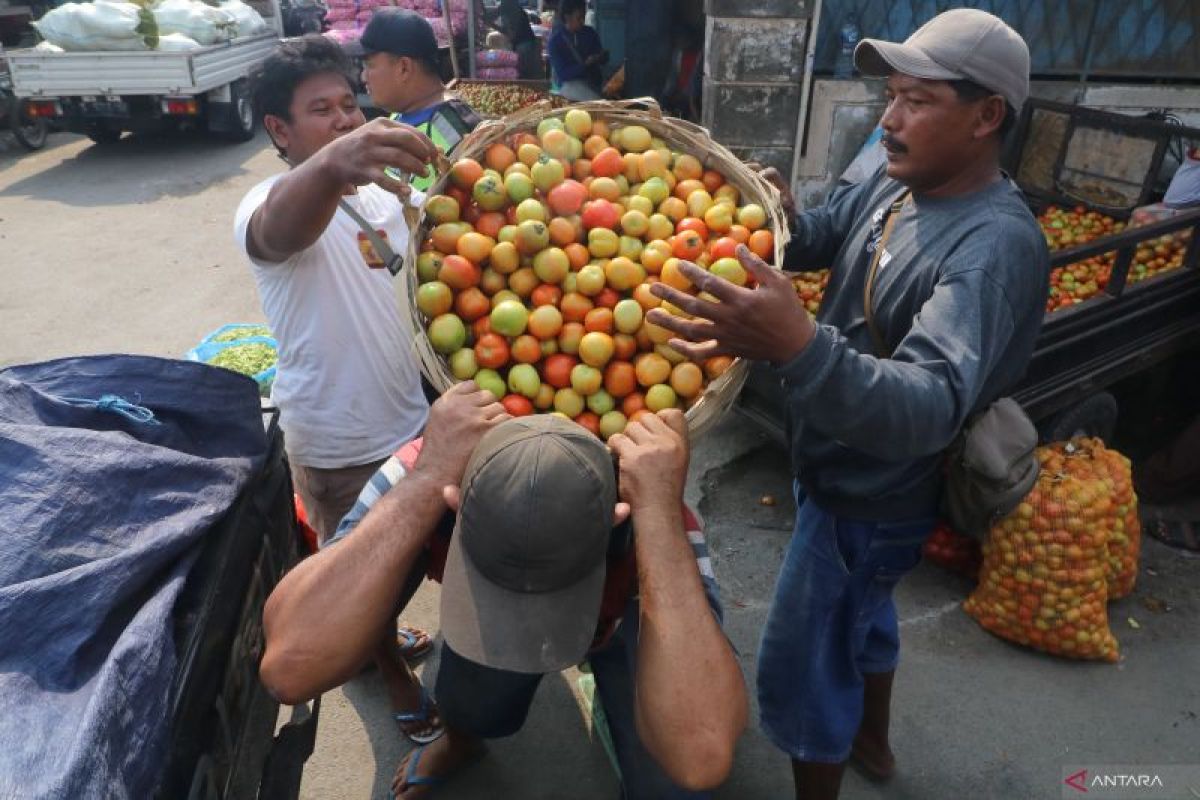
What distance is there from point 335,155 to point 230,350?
239 centimetres

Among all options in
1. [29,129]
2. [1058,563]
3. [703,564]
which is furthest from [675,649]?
[29,129]

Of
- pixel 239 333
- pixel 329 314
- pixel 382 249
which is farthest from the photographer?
pixel 239 333

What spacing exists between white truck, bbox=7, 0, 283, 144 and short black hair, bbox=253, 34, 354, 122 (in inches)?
308

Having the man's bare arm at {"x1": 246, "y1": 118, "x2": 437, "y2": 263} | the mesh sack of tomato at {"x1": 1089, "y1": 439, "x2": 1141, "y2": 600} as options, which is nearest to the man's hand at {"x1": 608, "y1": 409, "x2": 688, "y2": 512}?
the man's bare arm at {"x1": 246, "y1": 118, "x2": 437, "y2": 263}

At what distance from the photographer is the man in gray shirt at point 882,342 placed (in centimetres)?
159

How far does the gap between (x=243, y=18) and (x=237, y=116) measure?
2584 mm

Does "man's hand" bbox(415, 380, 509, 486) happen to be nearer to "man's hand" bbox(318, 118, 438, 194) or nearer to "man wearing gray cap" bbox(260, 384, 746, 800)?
"man wearing gray cap" bbox(260, 384, 746, 800)

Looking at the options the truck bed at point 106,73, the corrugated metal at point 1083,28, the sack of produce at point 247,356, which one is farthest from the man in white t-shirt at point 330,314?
the truck bed at point 106,73

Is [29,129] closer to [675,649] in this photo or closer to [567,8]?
[567,8]

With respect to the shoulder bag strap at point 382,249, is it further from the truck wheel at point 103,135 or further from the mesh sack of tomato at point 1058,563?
the truck wheel at point 103,135

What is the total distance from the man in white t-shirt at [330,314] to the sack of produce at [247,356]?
1259 millimetres

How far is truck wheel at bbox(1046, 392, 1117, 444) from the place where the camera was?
383 centimetres

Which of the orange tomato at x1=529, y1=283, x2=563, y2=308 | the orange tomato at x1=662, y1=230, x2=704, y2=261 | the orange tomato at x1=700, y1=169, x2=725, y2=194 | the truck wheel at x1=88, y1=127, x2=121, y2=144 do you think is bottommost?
the truck wheel at x1=88, y1=127, x2=121, y2=144

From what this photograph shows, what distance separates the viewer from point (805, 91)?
5.56 meters
